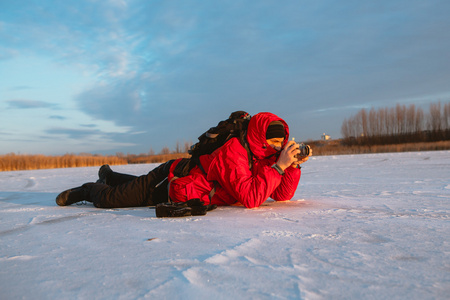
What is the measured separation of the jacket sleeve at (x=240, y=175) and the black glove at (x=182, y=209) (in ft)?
0.82

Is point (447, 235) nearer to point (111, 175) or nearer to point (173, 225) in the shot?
point (173, 225)

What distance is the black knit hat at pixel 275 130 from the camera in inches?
92.0

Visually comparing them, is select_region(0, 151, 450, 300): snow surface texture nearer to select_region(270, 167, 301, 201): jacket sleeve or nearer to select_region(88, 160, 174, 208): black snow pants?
select_region(270, 167, 301, 201): jacket sleeve

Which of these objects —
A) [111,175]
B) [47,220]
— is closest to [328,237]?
[47,220]

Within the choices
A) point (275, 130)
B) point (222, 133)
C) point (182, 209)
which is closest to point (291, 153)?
point (275, 130)

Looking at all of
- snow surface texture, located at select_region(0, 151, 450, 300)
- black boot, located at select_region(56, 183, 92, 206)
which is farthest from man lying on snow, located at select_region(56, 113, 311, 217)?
black boot, located at select_region(56, 183, 92, 206)

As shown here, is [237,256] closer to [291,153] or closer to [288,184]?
[291,153]

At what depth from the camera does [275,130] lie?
235 cm

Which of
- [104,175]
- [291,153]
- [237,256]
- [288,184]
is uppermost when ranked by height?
[291,153]

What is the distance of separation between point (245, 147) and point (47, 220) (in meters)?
1.58

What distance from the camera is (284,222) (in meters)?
1.93

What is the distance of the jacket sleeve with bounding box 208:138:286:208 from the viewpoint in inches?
89.0

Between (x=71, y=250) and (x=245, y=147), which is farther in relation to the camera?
(x=245, y=147)

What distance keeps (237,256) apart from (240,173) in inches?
38.9
